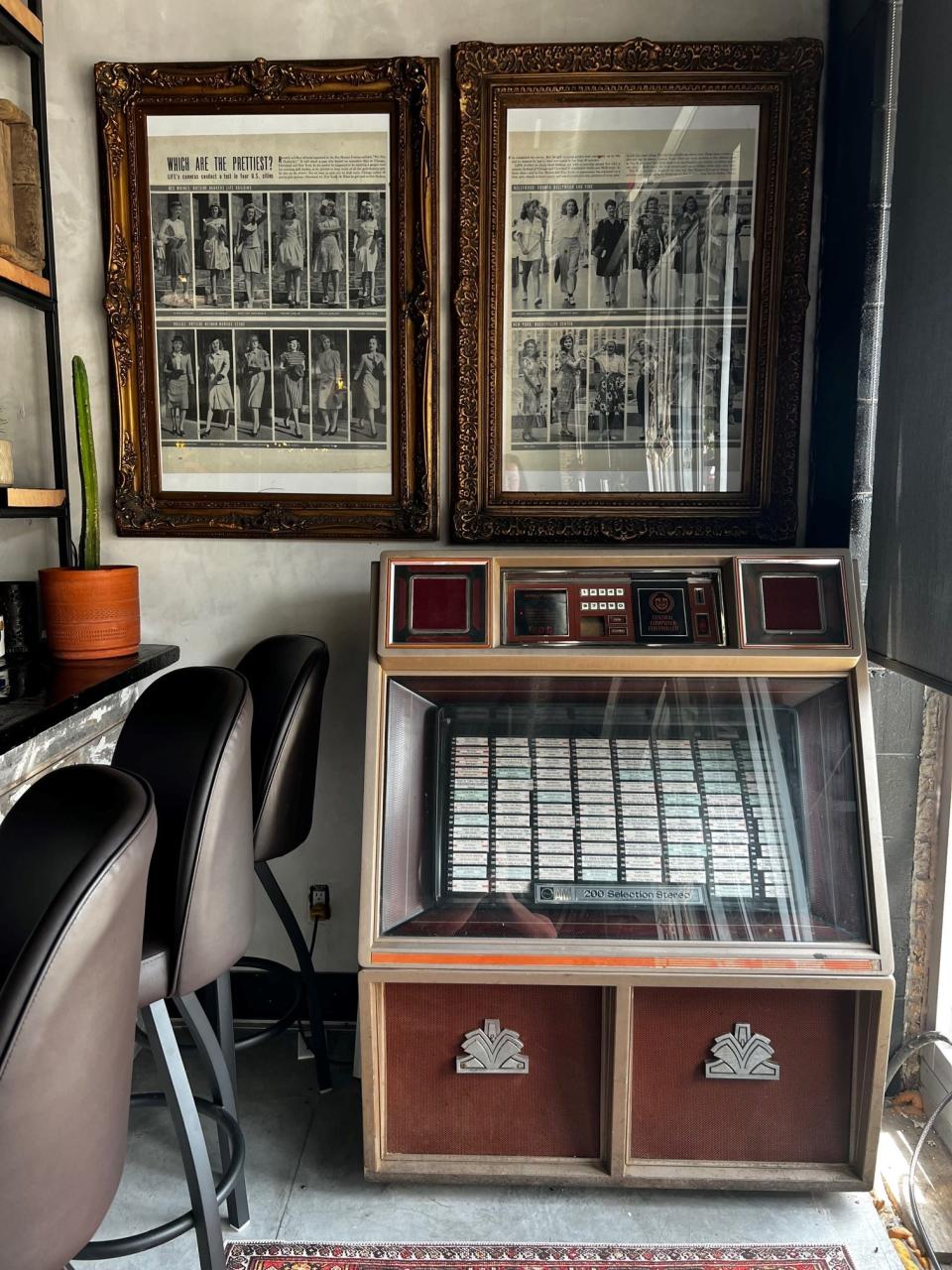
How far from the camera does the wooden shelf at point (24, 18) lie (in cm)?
217

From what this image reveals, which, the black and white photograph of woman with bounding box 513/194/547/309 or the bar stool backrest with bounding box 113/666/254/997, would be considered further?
the black and white photograph of woman with bounding box 513/194/547/309

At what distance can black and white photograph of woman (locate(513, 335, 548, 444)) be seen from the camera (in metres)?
2.39

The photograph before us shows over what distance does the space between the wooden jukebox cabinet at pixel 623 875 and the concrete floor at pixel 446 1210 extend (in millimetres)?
91

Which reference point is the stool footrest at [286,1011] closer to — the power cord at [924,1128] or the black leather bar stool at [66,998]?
the black leather bar stool at [66,998]

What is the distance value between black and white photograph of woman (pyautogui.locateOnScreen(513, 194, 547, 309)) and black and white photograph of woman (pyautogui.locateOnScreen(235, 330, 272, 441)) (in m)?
0.68

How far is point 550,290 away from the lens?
7.74ft

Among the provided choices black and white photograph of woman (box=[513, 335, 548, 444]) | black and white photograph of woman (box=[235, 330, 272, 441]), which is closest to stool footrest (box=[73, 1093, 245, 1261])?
black and white photograph of woman (box=[235, 330, 272, 441])

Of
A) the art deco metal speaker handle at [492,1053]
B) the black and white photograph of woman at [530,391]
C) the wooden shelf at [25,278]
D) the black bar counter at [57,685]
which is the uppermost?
the wooden shelf at [25,278]

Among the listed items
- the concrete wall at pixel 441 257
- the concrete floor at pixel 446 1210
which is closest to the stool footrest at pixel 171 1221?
the concrete floor at pixel 446 1210

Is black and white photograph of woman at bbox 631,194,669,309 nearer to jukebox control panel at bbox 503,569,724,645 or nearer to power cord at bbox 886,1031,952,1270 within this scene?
jukebox control panel at bbox 503,569,724,645

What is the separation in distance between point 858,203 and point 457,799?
1649mm

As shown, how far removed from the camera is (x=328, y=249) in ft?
7.80

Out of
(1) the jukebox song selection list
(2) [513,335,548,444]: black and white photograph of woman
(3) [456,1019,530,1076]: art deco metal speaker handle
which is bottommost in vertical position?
(3) [456,1019,530,1076]: art deco metal speaker handle

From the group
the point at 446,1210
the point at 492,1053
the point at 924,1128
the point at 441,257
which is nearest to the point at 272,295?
the point at 441,257
